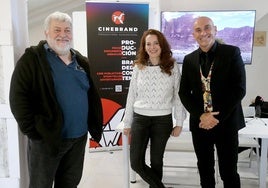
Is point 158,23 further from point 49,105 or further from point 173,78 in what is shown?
point 49,105

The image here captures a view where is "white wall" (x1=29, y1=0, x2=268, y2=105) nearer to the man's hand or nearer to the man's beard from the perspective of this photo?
the man's hand

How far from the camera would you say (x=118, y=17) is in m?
3.81

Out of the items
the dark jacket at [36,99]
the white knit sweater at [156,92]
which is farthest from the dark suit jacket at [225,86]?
the dark jacket at [36,99]

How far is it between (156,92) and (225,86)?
0.50m

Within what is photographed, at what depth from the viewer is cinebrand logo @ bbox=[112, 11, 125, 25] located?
380 cm

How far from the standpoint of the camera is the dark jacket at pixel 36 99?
5.48 ft

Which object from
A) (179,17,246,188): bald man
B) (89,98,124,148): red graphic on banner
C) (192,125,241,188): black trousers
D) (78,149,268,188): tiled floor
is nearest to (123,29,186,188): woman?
(179,17,246,188): bald man

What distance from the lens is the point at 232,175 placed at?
2.17m

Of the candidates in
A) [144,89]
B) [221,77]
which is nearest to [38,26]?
[144,89]

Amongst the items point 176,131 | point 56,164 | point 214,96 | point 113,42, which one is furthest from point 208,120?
point 113,42

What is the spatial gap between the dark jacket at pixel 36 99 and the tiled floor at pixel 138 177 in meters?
1.51

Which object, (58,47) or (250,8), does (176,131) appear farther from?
(250,8)

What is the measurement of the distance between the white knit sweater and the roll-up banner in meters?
1.56

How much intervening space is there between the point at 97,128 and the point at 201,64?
0.87 metres
